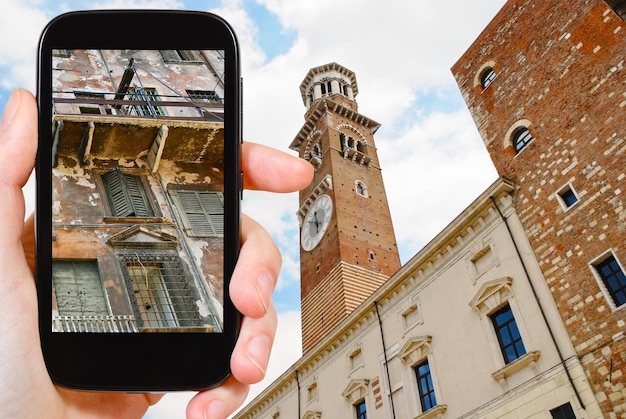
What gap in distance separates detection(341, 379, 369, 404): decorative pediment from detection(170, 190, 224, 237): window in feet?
58.3

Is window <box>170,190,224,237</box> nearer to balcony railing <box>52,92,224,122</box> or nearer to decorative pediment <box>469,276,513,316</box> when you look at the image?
balcony railing <box>52,92,224,122</box>

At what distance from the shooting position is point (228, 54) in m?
2.80

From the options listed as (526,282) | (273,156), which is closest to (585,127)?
(526,282)

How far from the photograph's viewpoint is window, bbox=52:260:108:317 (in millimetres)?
2510

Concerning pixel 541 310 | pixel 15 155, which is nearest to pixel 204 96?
pixel 15 155

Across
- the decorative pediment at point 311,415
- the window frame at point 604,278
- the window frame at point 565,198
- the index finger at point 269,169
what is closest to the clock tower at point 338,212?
the decorative pediment at point 311,415

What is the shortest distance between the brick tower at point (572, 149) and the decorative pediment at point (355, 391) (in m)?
8.61

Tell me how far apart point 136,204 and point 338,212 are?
32235mm

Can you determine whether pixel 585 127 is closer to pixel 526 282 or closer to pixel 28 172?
pixel 526 282

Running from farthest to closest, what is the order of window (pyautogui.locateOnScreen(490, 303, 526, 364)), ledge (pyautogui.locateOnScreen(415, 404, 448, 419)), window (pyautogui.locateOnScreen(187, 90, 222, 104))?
1. ledge (pyautogui.locateOnScreen(415, 404, 448, 419))
2. window (pyautogui.locateOnScreen(490, 303, 526, 364))
3. window (pyautogui.locateOnScreen(187, 90, 222, 104))

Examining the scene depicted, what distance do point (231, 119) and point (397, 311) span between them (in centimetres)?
1711

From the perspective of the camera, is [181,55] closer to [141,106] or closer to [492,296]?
[141,106]

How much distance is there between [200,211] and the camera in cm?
290

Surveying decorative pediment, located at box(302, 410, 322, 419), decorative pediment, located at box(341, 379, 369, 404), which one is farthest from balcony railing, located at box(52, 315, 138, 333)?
decorative pediment, located at box(302, 410, 322, 419)
